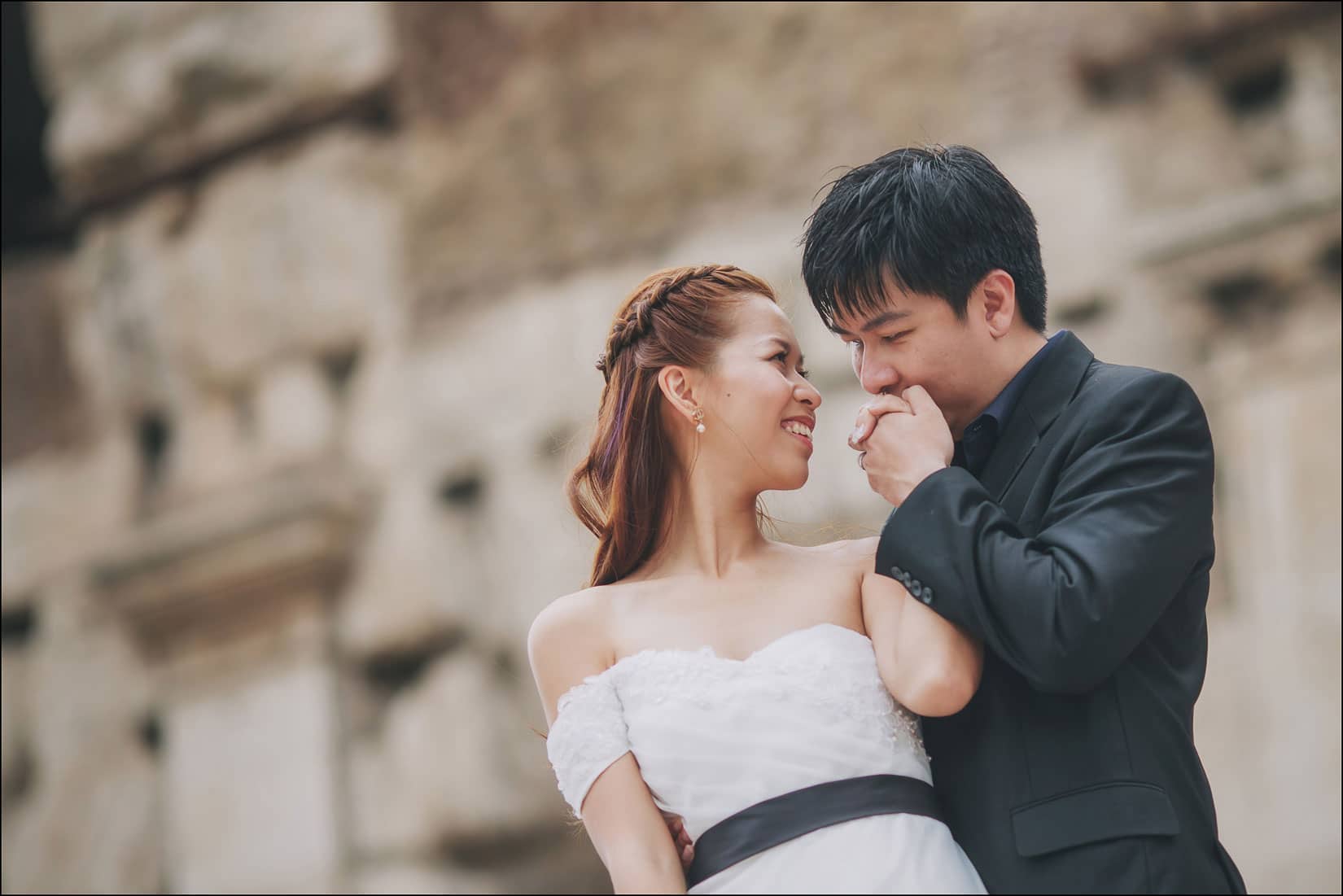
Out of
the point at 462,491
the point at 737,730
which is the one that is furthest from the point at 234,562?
the point at 737,730

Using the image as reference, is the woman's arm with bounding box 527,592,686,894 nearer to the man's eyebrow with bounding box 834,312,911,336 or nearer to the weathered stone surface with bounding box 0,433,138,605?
the man's eyebrow with bounding box 834,312,911,336

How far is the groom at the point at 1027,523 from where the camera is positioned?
1840 millimetres

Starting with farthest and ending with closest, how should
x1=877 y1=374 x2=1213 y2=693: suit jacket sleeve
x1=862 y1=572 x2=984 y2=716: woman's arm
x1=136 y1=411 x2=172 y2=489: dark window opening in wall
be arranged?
x1=136 y1=411 x2=172 y2=489: dark window opening in wall → x1=862 y1=572 x2=984 y2=716: woman's arm → x1=877 y1=374 x2=1213 y2=693: suit jacket sleeve

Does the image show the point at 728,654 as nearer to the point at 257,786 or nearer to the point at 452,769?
the point at 452,769

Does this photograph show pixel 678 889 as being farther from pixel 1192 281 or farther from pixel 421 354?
pixel 421 354

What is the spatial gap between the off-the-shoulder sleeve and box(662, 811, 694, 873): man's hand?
12 cm

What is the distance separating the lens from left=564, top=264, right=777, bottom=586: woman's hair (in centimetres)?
236

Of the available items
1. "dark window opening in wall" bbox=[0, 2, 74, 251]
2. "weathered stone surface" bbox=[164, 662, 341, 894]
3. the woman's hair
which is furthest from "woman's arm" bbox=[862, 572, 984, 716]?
"dark window opening in wall" bbox=[0, 2, 74, 251]

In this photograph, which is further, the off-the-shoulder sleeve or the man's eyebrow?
the man's eyebrow

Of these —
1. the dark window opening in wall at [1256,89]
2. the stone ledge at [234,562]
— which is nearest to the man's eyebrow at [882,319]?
the dark window opening in wall at [1256,89]

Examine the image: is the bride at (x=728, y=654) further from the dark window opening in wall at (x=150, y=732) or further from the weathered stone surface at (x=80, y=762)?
the weathered stone surface at (x=80, y=762)

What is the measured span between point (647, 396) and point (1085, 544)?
806mm

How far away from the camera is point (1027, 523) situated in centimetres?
201

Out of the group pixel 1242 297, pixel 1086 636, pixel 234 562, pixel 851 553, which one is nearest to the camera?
pixel 1086 636
